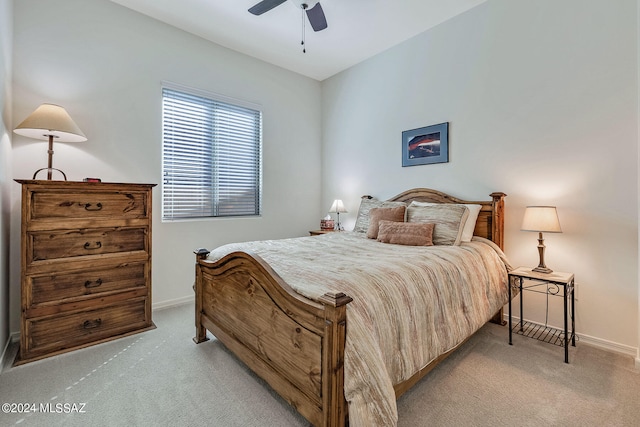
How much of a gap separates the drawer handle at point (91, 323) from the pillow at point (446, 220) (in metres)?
2.90

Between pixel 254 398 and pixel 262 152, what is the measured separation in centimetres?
309

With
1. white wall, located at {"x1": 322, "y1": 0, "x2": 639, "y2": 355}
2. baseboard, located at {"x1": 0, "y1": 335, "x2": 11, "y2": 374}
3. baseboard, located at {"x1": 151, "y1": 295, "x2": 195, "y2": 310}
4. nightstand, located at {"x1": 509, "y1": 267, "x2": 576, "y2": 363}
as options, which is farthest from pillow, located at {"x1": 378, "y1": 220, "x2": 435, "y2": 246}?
baseboard, located at {"x1": 0, "y1": 335, "x2": 11, "y2": 374}

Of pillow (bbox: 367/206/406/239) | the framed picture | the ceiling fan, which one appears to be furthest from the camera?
the framed picture

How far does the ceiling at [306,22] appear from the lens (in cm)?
292

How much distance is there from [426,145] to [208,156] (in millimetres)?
2621

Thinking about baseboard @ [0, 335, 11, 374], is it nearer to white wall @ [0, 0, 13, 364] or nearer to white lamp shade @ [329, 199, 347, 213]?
white wall @ [0, 0, 13, 364]

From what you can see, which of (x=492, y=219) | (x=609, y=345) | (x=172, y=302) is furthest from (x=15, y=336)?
(x=609, y=345)

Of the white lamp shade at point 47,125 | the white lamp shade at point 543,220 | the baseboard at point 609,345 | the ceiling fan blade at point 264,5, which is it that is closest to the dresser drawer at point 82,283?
the white lamp shade at point 47,125

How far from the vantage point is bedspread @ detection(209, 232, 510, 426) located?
4.00 ft

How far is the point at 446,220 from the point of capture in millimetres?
2736

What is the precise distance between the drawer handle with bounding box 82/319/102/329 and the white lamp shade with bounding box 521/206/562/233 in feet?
11.7

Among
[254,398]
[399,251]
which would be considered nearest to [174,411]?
[254,398]

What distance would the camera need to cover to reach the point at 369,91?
160 inches

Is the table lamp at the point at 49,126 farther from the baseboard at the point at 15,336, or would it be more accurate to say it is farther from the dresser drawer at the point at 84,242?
the baseboard at the point at 15,336
